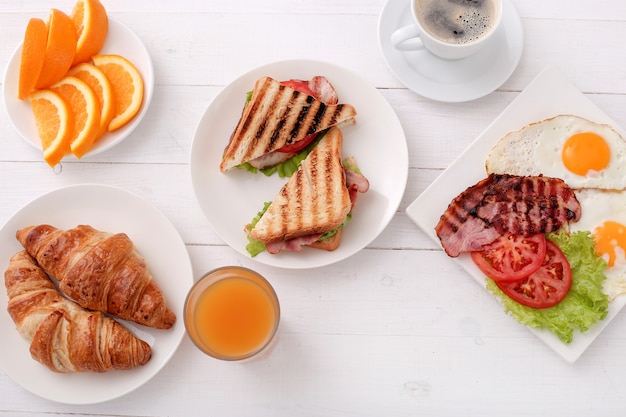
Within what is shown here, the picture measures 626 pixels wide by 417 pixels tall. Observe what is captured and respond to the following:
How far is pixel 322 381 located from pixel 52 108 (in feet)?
4.74

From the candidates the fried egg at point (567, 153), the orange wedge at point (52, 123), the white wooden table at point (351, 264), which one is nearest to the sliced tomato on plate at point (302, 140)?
the white wooden table at point (351, 264)

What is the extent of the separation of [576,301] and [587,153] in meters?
0.54

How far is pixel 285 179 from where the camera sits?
250cm

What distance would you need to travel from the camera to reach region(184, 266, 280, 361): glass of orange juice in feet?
7.21

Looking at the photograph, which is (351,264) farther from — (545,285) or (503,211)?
(545,285)

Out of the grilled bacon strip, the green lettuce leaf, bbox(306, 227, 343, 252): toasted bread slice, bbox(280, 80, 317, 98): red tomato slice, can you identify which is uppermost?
bbox(280, 80, 317, 98): red tomato slice

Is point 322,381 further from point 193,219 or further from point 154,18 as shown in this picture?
point 154,18

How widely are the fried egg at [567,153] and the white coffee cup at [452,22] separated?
39 centimetres

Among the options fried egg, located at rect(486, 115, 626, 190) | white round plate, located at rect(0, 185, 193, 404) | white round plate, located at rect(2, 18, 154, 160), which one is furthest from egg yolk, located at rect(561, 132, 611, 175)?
white round plate, located at rect(2, 18, 154, 160)

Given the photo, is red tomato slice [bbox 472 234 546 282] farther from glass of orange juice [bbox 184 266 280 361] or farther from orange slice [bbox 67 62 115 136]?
orange slice [bbox 67 62 115 136]

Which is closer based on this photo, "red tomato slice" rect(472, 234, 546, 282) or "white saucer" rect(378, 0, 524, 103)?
"red tomato slice" rect(472, 234, 546, 282)

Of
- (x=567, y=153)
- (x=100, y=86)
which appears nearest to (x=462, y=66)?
(x=567, y=153)

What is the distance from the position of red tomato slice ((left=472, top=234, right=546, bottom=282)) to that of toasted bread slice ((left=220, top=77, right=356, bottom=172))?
70cm

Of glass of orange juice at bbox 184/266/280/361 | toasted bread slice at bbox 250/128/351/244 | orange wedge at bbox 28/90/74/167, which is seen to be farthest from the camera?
orange wedge at bbox 28/90/74/167
